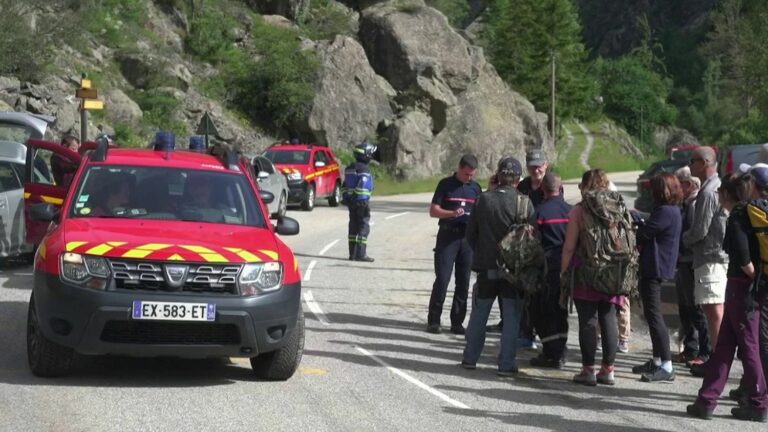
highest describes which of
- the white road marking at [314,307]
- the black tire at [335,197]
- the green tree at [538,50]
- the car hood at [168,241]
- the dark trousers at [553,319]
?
the green tree at [538,50]

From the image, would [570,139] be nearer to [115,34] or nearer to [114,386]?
[115,34]

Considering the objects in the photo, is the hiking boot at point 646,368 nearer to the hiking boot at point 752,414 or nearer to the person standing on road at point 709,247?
the person standing on road at point 709,247

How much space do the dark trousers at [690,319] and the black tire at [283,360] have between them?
362cm

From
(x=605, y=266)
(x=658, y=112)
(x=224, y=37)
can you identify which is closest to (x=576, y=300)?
(x=605, y=266)

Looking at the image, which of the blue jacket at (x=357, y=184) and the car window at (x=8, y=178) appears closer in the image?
the car window at (x=8, y=178)

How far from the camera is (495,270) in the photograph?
400 inches

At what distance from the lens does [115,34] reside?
1885 inches

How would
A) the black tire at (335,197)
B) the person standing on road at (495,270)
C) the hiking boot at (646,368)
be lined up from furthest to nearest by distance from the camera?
the black tire at (335,197)
the person standing on road at (495,270)
the hiking boot at (646,368)

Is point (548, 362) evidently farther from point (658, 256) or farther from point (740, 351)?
point (740, 351)

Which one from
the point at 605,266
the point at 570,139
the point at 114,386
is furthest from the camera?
the point at 570,139

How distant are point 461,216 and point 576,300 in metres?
2.73

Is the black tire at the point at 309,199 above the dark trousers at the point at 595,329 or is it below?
below

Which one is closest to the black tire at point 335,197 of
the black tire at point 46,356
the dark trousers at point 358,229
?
the dark trousers at point 358,229

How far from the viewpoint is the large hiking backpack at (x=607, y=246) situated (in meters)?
9.35
